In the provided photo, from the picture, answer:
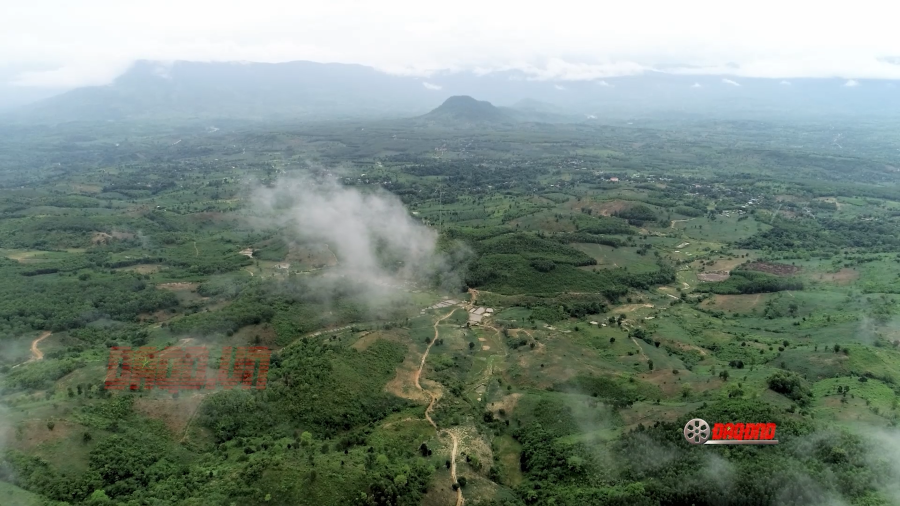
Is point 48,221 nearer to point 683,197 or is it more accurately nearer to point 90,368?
point 90,368

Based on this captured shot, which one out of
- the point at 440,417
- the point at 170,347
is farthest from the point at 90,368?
the point at 440,417

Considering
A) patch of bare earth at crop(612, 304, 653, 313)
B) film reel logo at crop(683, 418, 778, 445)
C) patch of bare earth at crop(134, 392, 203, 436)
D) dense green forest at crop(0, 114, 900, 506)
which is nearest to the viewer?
dense green forest at crop(0, 114, 900, 506)

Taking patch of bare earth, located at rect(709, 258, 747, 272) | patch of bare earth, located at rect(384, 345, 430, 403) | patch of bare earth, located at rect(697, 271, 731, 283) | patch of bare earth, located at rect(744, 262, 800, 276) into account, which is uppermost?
patch of bare earth, located at rect(744, 262, 800, 276)

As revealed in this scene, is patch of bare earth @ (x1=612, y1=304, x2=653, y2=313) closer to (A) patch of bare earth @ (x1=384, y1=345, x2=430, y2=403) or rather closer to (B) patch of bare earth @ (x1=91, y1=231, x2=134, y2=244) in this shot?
(A) patch of bare earth @ (x1=384, y1=345, x2=430, y2=403)

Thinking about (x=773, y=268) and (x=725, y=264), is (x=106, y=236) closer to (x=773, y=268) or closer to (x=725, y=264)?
(x=725, y=264)

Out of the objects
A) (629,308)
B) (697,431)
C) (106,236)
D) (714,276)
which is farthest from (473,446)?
(106,236)

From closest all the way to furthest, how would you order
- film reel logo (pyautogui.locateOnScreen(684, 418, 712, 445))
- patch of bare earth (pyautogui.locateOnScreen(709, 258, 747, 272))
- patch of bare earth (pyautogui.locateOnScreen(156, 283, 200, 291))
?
film reel logo (pyautogui.locateOnScreen(684, 418, 712, 445)) → patch of bare earth (pyautogui.locateOnScreen(156, 283, 200, 291)) → patch of bare earth (pyautogui.locateOnScreen(709, 258, 747, 272))

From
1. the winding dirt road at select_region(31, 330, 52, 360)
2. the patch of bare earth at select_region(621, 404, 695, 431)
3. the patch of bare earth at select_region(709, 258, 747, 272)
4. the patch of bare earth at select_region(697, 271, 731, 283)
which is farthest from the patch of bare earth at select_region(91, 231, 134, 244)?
the patch of bare earth at select_region(709, 258, 747, 272)
